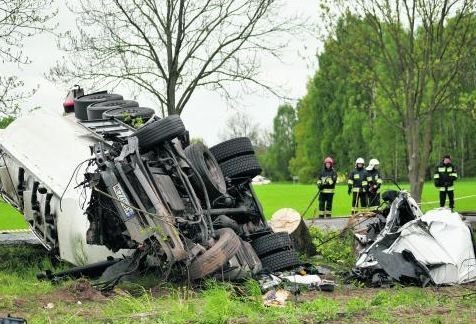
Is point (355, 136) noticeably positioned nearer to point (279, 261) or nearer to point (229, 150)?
point (229, 150)

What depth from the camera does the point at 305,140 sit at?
69562 millimetres

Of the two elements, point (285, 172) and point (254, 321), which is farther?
point (285, 172)

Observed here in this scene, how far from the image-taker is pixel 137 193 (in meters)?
8.29

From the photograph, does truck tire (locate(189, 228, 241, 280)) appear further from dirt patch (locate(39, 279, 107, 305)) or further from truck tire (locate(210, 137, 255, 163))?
truck tire (locate(210, 137, 255, 163))

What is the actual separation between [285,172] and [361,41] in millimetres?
66364

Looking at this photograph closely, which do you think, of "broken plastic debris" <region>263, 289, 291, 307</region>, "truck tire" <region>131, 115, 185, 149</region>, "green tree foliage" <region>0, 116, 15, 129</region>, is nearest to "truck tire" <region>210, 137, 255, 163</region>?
"truck tire" <region>131, 115, 185, 149</region>

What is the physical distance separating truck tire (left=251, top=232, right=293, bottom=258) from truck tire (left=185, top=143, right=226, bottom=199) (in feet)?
2.44

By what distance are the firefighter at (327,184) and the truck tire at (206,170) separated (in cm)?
974

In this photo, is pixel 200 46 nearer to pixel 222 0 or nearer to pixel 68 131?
pixel 222 0

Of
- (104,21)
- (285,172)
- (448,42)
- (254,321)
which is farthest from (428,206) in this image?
(285,172)

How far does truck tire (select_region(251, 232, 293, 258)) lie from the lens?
9.36 meters

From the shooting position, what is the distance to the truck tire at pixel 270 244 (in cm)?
936

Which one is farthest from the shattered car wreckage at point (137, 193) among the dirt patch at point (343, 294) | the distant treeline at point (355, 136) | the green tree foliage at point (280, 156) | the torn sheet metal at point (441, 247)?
the green tree foliage at point (280, 156)

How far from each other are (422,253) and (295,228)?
2661 millimetres
